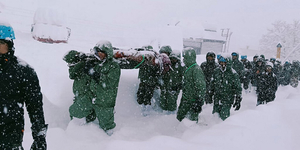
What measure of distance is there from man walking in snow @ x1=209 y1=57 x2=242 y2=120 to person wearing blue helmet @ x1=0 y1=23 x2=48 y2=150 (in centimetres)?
396

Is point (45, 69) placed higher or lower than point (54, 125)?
higher

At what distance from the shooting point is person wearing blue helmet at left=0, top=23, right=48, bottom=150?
1.84 meters

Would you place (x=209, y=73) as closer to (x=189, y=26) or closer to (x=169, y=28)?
(x=169, y=28)

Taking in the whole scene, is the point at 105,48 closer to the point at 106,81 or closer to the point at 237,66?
the point at 106,81

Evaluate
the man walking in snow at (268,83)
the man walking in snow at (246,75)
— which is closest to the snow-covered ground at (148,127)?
the man walking in snow at (268,83)

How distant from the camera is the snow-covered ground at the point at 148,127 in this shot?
2.64 meters

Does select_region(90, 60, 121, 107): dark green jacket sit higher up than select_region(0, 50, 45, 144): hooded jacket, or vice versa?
select_region(0, 50, 45, 144): hooded jacket

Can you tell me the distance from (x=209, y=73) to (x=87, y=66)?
4.01 metres

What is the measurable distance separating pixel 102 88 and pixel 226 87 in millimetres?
2914

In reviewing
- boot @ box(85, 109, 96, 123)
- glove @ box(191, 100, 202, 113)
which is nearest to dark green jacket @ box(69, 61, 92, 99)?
boot @ box(85, 109, 96, 123)

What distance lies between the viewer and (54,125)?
406 cm

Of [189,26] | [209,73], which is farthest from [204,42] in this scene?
[209,73]

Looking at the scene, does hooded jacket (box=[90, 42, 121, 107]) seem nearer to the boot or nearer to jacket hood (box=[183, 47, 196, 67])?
the boot

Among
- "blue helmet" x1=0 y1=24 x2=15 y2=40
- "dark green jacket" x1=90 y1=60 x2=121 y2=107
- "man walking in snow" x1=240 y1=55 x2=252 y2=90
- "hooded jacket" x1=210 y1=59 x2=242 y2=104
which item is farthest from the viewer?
"man walking in snow" x1=240 y1=55 x2=252 y2=90
